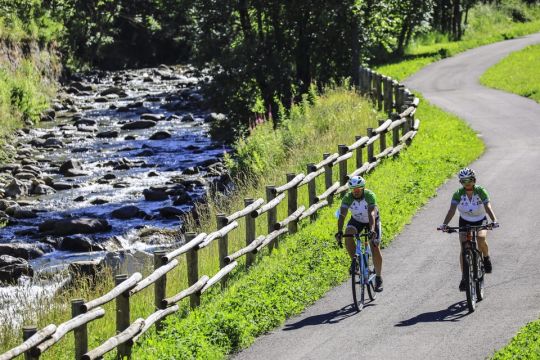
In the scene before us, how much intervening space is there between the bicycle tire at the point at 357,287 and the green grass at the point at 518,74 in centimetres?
2328

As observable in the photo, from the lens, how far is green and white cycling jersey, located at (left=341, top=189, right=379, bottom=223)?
1487 centimetres

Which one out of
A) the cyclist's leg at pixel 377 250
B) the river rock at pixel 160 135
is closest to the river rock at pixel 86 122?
the river rock at pixel 160 135

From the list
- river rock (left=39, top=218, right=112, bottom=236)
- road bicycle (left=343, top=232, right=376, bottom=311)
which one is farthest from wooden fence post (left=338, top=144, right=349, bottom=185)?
road bicycle (left=343, top=232, right=376, bottom=311)

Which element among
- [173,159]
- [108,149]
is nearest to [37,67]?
[108,149]

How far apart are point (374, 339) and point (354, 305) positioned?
5.03ft

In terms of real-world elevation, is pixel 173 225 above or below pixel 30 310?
below

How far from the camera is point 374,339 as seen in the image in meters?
13.1

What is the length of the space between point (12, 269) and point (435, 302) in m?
9.09

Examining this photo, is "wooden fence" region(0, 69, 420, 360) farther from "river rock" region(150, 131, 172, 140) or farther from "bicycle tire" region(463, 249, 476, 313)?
"river rock" region(150, 131, 172, 140)

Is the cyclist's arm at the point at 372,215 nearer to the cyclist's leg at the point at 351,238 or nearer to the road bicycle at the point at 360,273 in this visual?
the road bicycle at the point at 360,273

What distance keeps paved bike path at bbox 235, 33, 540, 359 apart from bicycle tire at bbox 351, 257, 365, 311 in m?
0.15

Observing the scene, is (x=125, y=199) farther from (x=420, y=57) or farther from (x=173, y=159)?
Result: (x=420, y=57)

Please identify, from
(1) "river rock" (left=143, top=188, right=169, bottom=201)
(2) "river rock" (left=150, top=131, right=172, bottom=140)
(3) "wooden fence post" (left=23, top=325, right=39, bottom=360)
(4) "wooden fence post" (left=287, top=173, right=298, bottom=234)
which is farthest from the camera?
(2) "river rock" (left=150, top=131, right=172, bottom=140)

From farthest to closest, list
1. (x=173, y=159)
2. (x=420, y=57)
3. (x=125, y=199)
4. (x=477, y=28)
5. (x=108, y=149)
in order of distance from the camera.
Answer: (x=477, y=28), (x=420, y=57), (x=108, y=149), (x=173, y=159), (x=125, y=199)
